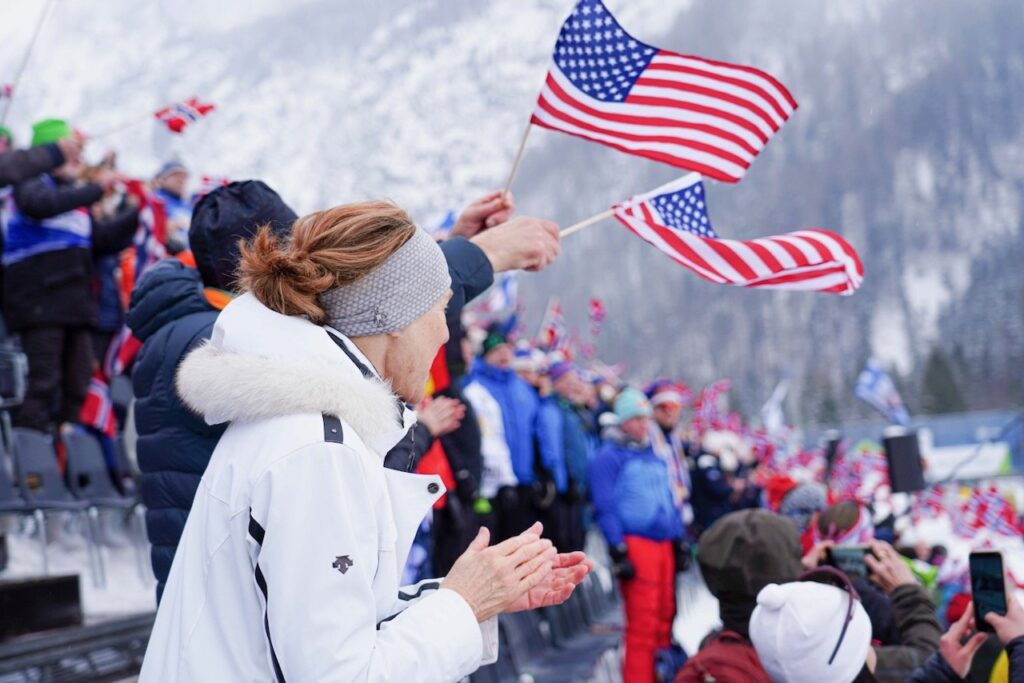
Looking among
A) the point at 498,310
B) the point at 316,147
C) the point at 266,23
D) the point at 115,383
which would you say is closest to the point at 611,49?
the point at 115,383

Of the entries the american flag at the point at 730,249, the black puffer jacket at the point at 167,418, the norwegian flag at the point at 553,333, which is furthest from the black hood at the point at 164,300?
the norwegian flag at the point at 553,333

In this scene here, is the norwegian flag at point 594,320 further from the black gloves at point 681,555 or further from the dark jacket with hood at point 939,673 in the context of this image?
the dark jacket with hood at point 939,673

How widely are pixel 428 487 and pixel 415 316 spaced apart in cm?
32

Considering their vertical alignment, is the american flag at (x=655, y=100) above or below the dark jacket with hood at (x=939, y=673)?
above

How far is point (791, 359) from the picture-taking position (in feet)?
242

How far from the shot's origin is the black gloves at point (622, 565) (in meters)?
6.85

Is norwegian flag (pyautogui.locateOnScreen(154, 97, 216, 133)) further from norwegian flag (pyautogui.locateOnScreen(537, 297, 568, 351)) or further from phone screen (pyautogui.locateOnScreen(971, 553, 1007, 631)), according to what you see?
norwegian flag (pyautogui.locateOnScreen(537, 297, 568, 351))

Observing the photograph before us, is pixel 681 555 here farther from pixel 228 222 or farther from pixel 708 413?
pixel 708 413

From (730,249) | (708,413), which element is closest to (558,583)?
(730,249)

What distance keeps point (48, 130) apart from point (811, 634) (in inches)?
195

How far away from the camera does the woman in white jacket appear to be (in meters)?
1.63

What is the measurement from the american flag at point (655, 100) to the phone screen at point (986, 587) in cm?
164

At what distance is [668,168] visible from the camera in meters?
41.0

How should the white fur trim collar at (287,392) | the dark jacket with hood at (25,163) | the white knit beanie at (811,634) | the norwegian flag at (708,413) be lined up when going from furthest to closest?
the norwegian flag at (708,413), the dark jacket with hood at (25,163), the white knit beanie at (811,634), the white fur trim collar at (287,392)
